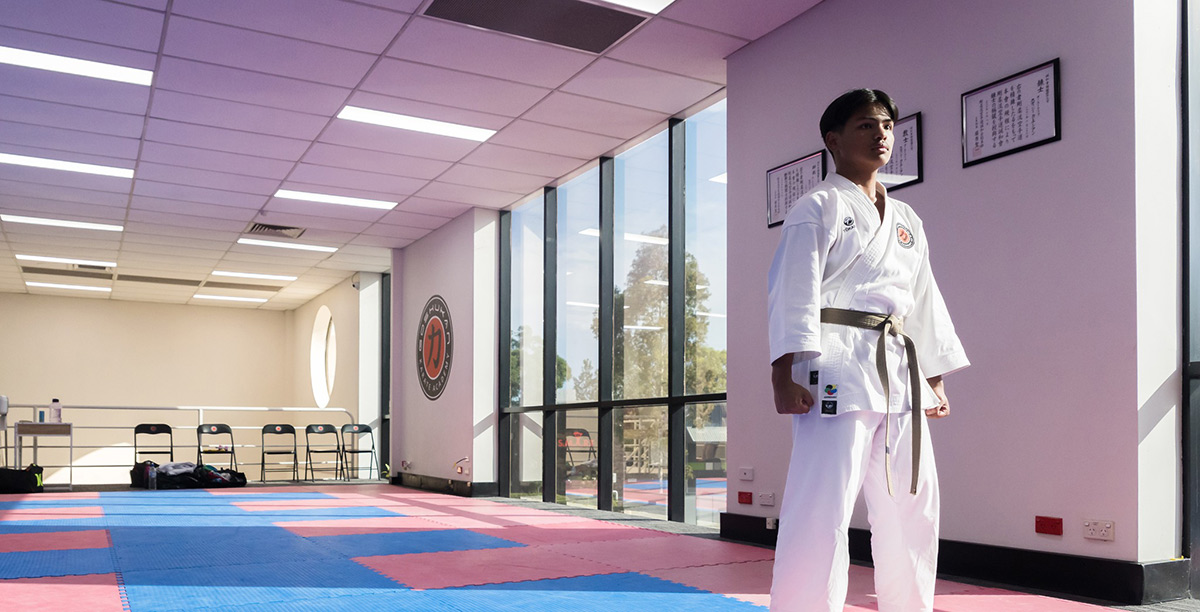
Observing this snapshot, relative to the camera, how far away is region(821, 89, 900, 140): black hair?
76.9 inches

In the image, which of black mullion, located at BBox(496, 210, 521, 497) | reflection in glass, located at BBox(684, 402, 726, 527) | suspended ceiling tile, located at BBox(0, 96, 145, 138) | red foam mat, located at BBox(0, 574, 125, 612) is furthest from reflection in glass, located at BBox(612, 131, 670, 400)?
red foam mat, located at BBox(0, 574, 125, 612)

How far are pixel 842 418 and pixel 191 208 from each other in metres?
7.49

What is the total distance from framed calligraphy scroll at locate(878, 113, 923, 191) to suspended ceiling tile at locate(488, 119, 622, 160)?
2.67 m

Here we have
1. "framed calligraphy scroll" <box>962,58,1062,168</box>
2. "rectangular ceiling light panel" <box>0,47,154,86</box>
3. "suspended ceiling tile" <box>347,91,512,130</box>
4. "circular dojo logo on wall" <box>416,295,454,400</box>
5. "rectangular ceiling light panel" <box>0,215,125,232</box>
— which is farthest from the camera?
"circular dojo logo on wall" <box>416,295,454,400</box>

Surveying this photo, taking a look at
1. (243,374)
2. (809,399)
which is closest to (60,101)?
(809,399)

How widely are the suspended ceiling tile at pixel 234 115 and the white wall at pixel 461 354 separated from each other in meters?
2.46

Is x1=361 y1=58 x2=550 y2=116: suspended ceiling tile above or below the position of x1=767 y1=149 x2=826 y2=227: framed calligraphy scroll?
above

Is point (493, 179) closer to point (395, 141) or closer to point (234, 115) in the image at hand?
point (395, 141)

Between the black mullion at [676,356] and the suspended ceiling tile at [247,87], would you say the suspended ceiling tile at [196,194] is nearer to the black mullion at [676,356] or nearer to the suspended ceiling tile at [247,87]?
the suspended ceiling tile at [247,87]

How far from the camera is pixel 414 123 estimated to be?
592cm

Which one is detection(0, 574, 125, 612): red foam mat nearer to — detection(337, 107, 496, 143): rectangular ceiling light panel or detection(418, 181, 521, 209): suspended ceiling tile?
detection(337, 107, 496, 143): rectangular ceiling light panel

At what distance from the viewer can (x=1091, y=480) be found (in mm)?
2945

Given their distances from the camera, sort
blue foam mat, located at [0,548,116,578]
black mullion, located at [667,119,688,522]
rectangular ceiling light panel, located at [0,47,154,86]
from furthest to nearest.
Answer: black mullion, located at [667,119,688,522], rectangular ceiling light panel, located at [0,47,154,86], blue foam mat, located at [0,548,116,578]

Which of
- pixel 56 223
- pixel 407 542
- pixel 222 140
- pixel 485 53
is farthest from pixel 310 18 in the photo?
pixel 56 223
